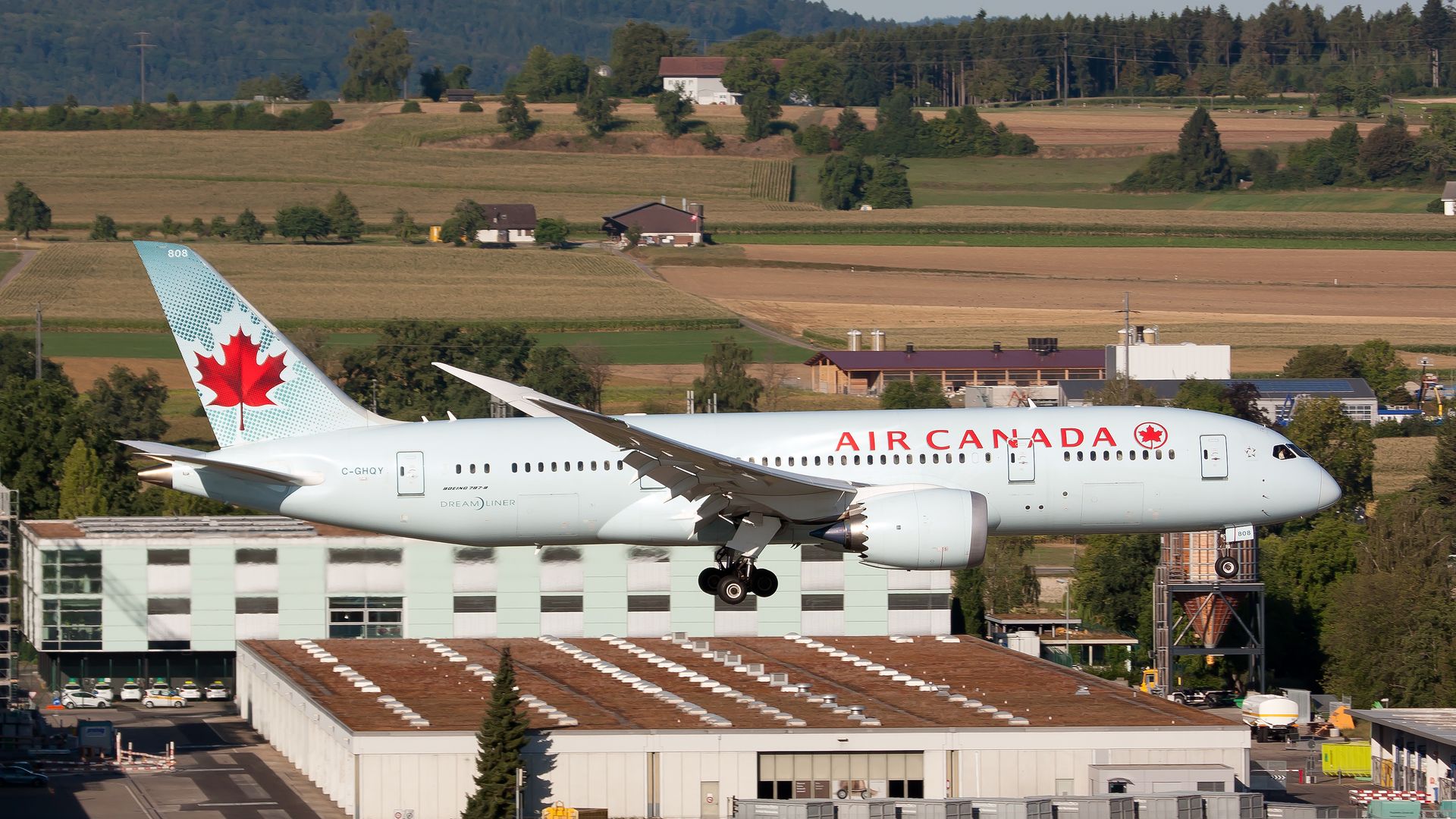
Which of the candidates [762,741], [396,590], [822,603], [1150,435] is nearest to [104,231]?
[396,590]

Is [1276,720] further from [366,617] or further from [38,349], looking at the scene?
[38,349]

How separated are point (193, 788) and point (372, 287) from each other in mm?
108876

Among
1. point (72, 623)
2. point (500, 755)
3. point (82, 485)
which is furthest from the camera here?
point (82, 485)

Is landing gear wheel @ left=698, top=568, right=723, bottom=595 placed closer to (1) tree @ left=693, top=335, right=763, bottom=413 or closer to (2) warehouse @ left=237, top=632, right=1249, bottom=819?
(2) warehouse @ left=237, top=632, right=1249, bottom=819

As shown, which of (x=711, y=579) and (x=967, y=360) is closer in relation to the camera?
(x=711, y=579)


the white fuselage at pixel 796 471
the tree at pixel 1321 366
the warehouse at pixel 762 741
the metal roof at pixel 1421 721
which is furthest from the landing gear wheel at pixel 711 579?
the tree at pixel 1321 366

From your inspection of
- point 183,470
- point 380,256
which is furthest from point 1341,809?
point 380,256

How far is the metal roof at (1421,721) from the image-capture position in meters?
66.5

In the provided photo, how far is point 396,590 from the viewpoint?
81.4 m

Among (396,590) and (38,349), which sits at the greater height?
(38,349)

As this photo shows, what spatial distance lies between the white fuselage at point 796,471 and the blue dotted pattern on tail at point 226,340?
41.2 inches

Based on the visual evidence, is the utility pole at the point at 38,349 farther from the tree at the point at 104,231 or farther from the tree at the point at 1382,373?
the tree at the point at 1382,373

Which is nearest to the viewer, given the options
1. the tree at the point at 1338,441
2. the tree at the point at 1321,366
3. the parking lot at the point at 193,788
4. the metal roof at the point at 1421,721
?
the parking lot at the point at 193,788

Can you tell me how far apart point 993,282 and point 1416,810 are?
119m
